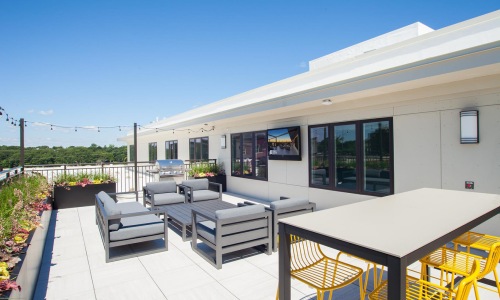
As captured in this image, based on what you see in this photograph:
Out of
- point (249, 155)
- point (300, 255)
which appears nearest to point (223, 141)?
point (249, 155)

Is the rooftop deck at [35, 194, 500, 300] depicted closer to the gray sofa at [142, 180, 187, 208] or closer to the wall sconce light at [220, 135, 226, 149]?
the gray sofa at [142, 180, 187, 208]

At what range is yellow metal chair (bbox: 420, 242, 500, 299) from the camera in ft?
7.34

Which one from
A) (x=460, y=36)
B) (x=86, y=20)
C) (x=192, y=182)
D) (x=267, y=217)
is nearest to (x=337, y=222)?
(x=267, y=217)

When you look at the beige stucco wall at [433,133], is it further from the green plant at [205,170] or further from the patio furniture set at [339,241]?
the green plant at [205,170]

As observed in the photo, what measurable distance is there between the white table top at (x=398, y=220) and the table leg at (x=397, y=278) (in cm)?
4

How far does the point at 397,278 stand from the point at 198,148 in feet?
43.3

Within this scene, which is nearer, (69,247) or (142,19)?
(69,247)

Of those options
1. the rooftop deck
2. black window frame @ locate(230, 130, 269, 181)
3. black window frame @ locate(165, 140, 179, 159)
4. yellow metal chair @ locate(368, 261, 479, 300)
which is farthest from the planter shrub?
black window frame @ locate(165, 140, 179, 159)

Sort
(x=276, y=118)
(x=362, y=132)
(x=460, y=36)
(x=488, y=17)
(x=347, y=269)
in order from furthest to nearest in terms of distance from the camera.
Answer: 1. (x=276, y=118)
2. (x=362, y=132)
3. (x=460, y=36)
4. (x=488, y=17)
5. (x=347, y=269)

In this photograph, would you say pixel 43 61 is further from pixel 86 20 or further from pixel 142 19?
pixel 142 19

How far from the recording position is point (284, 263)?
6.68 ft

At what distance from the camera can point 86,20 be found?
8.19 m

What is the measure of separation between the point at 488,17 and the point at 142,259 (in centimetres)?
683

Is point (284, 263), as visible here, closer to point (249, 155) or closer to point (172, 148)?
point (249, 155)
